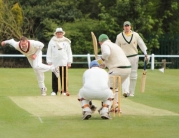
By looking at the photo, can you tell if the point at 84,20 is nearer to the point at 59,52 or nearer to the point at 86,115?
the point at 59,52

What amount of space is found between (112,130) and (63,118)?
194cm

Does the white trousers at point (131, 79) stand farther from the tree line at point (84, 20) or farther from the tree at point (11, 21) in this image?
the tree at point (11, 21)

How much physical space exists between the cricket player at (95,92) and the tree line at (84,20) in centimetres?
2714

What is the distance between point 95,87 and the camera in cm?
1331

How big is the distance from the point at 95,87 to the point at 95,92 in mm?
98

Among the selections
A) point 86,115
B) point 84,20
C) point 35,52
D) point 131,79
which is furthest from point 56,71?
point 84,20

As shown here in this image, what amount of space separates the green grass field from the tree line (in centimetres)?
1891

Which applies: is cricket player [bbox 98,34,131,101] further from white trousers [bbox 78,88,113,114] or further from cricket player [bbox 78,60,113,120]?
white trousers [bbox 78,88,113,114]

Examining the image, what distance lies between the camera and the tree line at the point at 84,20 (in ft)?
135

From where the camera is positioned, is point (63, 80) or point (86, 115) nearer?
point (86, 115)

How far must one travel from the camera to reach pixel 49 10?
139ft

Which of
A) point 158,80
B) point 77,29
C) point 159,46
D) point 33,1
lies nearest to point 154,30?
point 159,46

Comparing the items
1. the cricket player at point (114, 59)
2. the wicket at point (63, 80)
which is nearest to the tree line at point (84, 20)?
the wicket at point (63, 80)

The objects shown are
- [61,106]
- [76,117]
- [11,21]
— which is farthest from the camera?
[11,21]
